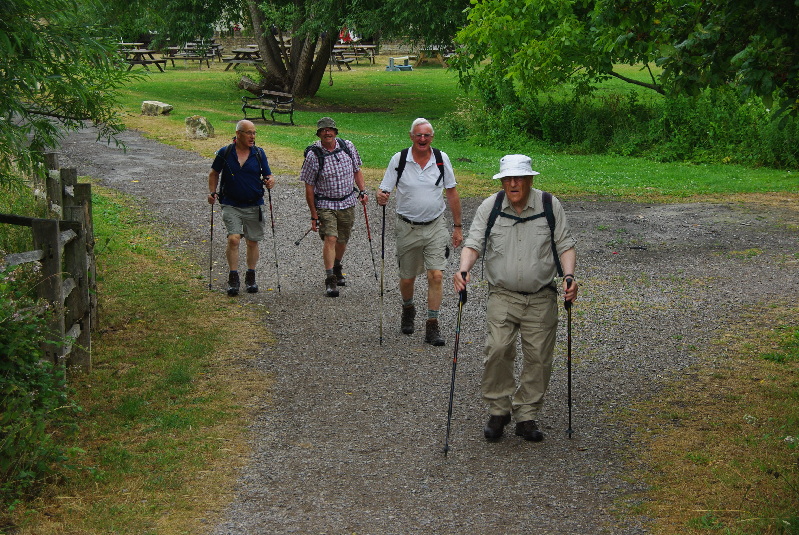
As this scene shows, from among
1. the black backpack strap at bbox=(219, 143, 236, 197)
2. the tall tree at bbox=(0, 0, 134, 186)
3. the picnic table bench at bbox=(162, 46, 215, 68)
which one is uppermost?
the tall tree at bbox=(0, 0, 134, 186)

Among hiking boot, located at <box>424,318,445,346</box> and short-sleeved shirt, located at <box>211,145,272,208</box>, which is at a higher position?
short-sleeved shirt, located at <box>211,145,272,208</box>

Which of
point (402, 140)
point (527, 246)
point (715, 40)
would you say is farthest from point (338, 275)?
point (402, 140)

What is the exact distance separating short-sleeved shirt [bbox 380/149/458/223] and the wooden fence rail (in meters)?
2.82

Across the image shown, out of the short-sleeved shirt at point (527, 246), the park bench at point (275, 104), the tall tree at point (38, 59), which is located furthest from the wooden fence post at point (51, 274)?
the park bench at point (275, 104)

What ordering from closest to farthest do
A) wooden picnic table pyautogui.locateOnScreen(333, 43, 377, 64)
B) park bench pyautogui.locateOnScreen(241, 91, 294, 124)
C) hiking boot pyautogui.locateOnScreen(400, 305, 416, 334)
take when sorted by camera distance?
hiking boot pyautogui.locateOnScreen(400, 305, 416, 334), park bench pyautogui.locateOnScreen(241, 91, 294, 124), wooden picnic table pyautogui.locateOnScreen(333, 43, 377, 64)

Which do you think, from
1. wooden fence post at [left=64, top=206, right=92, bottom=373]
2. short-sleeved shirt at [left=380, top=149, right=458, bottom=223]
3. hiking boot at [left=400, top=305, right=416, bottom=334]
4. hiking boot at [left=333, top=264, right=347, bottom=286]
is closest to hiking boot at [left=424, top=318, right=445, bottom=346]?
hiking boot at [left=400, top=305, right=416, bottom=334]

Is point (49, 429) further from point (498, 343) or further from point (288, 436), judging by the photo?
point (498, 343)

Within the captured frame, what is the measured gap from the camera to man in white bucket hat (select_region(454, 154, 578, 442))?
6.66 m

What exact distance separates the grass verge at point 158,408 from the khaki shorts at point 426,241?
64.6 inches

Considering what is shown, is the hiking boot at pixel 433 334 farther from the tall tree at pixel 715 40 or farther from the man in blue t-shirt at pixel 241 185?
the tall tree at pixel 715 40

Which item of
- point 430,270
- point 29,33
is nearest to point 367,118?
point 430,270

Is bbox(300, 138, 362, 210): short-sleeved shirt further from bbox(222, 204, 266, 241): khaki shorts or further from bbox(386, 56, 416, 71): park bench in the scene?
bbox(386, 56, 416, 71): park bench

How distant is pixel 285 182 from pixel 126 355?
1030cm

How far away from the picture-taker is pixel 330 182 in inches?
415
